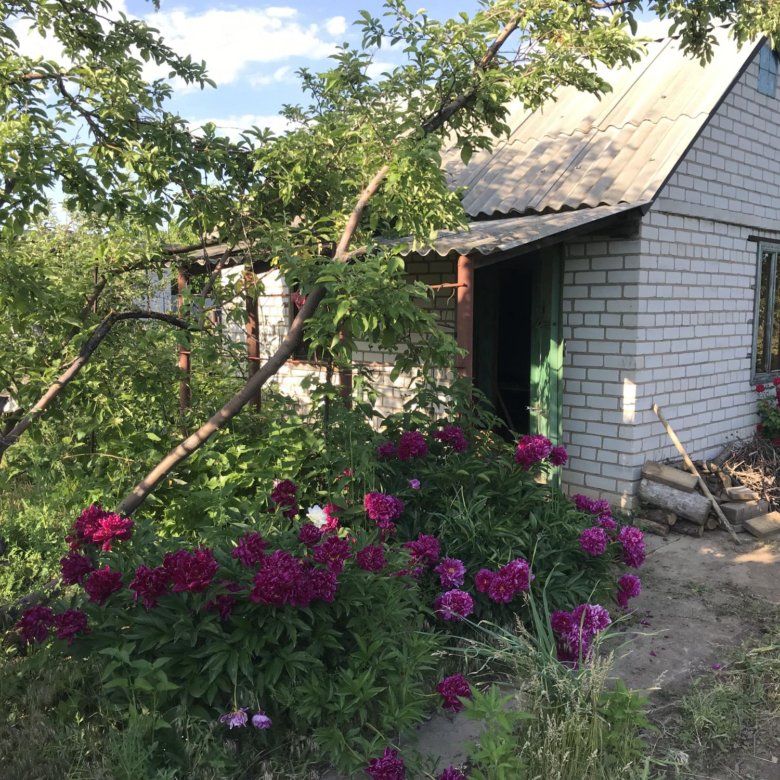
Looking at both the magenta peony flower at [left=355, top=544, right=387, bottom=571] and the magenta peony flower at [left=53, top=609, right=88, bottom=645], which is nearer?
the magenta peony flower at [left=53, top=609, right=88, bottom=645]

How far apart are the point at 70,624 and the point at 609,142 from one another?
6280 mm

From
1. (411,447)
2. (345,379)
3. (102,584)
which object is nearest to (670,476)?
(345,379)

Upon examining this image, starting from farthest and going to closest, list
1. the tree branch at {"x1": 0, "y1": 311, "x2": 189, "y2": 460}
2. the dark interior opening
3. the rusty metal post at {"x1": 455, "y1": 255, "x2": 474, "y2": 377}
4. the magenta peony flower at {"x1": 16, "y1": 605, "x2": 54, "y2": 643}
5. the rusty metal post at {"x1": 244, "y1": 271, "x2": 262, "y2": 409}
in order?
the dark interior opening, the rusty metal post at {"x1": 244, "y1": 271, "x2": 262, "y2": 409}, the rusty metal post at {"x1": 455, "y1": 255, "x2": 474, "y2": 377}, the tree branch at {"x1": 0, "y1": 311, "x2": 189, "y2": 460}, the magenta peony flower at {"x1": 16, "y1": 605, "x2": 54, "y2": 643}

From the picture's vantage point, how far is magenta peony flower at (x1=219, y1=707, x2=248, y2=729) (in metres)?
2.47

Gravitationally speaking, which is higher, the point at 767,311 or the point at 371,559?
the point at 767,311

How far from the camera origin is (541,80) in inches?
152

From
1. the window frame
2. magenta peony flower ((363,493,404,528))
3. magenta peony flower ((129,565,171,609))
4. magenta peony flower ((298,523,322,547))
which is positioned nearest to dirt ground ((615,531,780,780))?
magenta peony flower ((363,493,404,528))

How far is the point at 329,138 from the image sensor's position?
4.00 m

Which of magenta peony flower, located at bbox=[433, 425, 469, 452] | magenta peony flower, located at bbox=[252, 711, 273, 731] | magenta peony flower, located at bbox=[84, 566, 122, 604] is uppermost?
magenta peony flower, located at bbox=[433, 425, 469, 452]

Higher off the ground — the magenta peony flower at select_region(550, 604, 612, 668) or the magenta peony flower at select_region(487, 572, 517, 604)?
the magenta peony flower at select_region(487, 572, 517, 604)

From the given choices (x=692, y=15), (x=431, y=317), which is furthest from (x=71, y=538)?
(x=692, y=15)

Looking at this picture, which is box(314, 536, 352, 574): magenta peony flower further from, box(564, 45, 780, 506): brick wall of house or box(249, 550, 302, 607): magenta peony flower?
box(564, 45, 780, 506): brick wall of house

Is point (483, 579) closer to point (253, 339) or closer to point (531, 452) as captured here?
point (531, 452)

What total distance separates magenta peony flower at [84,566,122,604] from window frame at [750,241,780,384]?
24.0 feet
